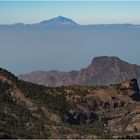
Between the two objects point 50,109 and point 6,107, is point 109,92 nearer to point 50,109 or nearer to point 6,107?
point 50,109

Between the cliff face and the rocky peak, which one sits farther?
the rocky peak

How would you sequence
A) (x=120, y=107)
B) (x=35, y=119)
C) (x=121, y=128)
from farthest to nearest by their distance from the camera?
(x=120, y=107)
(x=121, y=128)
(x=35, y=119)

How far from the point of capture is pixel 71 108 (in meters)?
175

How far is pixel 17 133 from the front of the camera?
136 m

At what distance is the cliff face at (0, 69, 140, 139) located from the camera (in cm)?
15462

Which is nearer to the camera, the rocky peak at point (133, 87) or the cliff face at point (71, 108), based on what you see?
the cliff face at point (71, 108)

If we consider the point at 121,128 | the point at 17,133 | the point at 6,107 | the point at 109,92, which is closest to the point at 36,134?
the point at 17,133

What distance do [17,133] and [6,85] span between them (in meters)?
42.7

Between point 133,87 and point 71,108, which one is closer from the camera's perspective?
point 71,108

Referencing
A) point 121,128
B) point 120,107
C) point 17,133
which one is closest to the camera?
point 17,133

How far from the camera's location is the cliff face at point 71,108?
155 meters

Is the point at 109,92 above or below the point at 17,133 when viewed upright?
above

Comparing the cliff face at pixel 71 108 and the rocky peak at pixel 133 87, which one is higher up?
the rocky peak at pixel 133 87

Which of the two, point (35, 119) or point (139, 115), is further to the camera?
point (139, 115)
